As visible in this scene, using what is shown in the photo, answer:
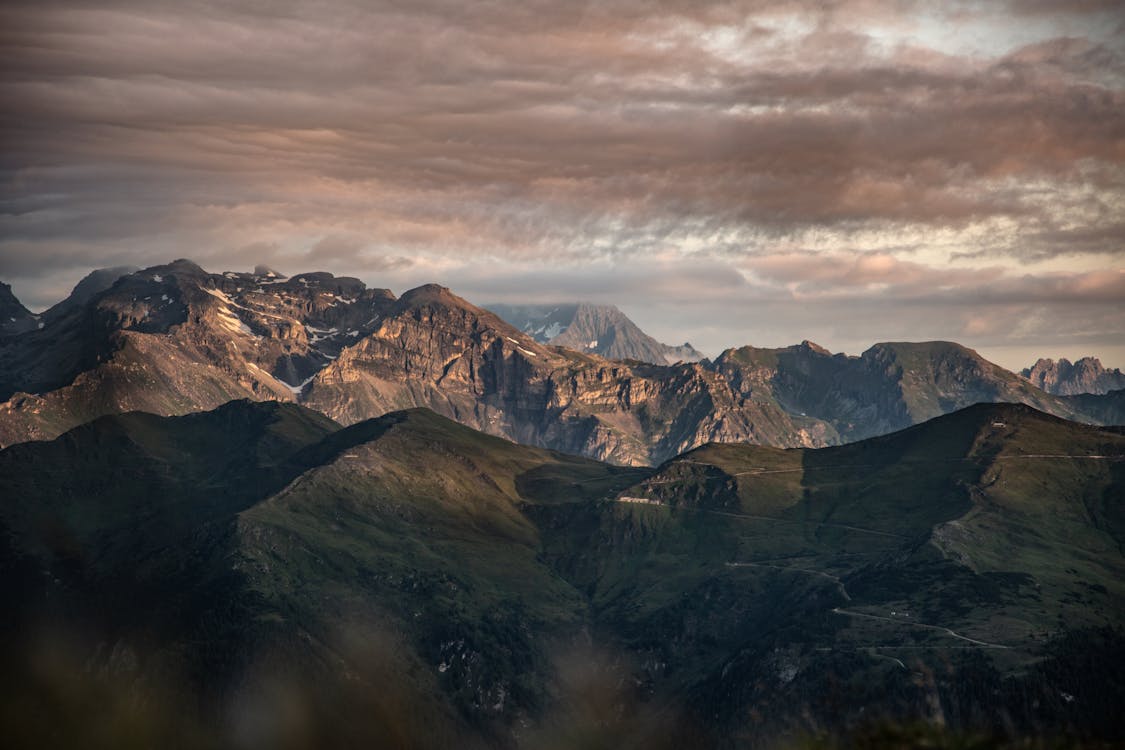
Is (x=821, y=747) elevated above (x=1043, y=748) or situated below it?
below

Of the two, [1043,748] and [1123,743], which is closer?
[1043,748]

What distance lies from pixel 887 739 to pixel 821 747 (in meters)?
10.5

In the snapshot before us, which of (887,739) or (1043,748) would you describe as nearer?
(1043,748)

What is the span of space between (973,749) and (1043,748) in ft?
17.8

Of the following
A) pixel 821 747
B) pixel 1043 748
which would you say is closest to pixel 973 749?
pixel 1043 748

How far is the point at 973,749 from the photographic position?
88.9 m

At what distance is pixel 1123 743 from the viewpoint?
9975cm

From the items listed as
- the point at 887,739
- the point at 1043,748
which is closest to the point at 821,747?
the point at 887,739

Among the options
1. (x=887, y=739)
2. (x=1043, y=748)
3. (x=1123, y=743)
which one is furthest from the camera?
(x=1123, y=743)

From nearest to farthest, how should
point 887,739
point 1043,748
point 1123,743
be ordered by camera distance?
point 1043,748
point 887,739
point 1123,743

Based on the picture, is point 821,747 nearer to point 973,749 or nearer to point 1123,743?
point 973,749

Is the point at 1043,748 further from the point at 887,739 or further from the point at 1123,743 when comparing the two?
the point at 1123,743

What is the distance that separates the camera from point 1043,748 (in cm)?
8562

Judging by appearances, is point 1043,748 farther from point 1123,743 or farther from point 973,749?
point 1123,743
